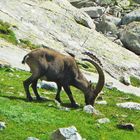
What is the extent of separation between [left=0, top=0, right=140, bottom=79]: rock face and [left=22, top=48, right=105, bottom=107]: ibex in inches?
740

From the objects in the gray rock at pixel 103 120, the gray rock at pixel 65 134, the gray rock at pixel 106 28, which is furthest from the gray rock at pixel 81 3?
the gray rock at pixel 65 134

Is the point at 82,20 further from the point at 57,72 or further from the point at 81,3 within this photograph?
the point at 81,3

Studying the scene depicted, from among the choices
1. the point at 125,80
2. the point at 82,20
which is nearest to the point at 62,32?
the point at 82,20

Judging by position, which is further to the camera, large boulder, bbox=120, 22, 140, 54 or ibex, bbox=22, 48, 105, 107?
large boulder, bbox=120, 22, 140, 54

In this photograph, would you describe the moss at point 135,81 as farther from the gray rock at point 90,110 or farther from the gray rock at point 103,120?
the gray rock at point 103,120

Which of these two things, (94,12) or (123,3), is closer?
(94,12)

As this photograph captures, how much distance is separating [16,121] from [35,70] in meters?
4.36

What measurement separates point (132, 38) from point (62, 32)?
10574mm

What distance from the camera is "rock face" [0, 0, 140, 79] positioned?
44344mm

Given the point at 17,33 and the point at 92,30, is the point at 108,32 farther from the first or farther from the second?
the point at 17,33

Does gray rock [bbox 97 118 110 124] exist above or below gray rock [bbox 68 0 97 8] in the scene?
above

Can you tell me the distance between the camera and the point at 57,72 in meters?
23.4

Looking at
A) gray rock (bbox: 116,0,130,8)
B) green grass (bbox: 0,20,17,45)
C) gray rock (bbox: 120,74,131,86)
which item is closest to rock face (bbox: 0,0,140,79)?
green grass (bbox: 0,20,17,45)

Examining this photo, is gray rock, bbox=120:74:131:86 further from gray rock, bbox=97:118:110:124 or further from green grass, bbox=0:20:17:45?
gray rock, bbox=97:118:110:124
